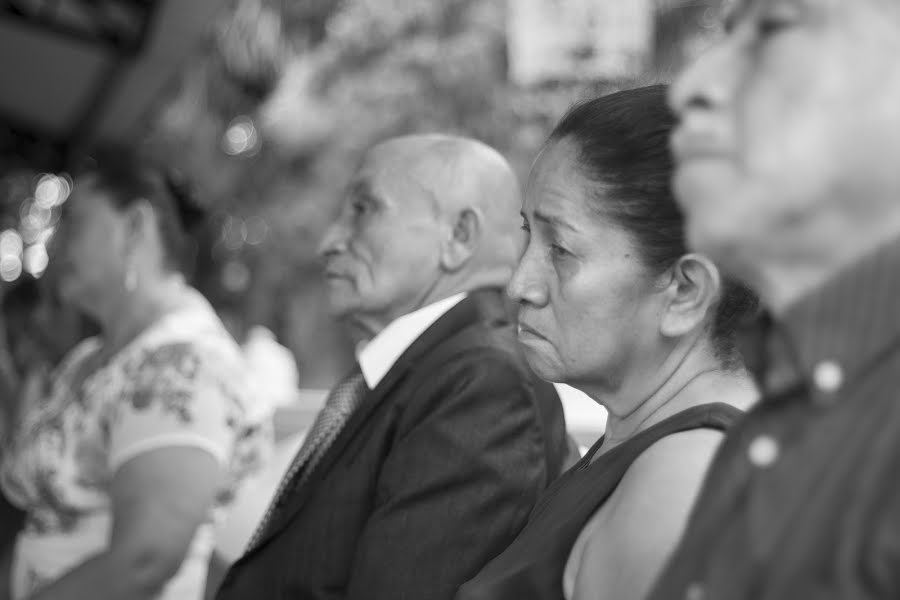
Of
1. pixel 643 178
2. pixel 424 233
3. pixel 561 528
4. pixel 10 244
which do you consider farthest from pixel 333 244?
pixel 10 244

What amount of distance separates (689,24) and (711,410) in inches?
493

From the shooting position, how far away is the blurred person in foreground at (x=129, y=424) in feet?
8.17

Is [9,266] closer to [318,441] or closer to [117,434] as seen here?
[117,434]

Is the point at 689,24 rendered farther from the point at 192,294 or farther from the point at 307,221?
the point at 192,294

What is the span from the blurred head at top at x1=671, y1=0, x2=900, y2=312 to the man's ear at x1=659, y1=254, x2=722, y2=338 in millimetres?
593

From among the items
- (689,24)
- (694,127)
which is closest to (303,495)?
(694,127)

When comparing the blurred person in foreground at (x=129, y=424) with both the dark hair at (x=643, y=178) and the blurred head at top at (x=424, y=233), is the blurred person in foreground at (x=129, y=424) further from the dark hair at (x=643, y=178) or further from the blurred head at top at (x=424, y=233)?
the dark hair at (x=643, y=178)

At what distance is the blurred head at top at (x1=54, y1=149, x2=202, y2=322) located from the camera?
3008 millimetres

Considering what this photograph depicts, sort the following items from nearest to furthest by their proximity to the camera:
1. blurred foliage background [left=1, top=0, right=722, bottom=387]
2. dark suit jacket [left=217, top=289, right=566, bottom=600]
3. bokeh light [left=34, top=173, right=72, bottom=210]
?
dark suit jacket [left=217, top=289, right=566, bottom=600] < blurred foliage background [left=1, top=0, right=722, bottom=387] < bokeh light [left=34, top=173, right=72, bottom=210]

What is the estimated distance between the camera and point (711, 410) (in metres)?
1.45

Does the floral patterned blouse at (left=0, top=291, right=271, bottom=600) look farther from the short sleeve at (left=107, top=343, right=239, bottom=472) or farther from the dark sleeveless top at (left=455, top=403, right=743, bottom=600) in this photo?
the dark sleeveless top at (left=455, top=403, right=743, bottom=600)

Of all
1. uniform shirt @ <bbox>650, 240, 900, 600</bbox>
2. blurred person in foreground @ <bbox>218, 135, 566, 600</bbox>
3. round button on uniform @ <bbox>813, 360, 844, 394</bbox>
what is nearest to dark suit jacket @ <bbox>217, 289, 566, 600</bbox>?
blurred person in foreground @ <bbox>218, 135, 566, 600</bbox>

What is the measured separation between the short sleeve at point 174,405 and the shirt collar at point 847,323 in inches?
73.8

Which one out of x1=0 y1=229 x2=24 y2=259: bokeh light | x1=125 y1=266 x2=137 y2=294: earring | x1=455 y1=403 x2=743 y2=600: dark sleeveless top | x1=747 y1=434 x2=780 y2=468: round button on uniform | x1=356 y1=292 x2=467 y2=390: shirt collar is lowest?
x1=0 y1=229 x2=24 y2=259: bokeh light
